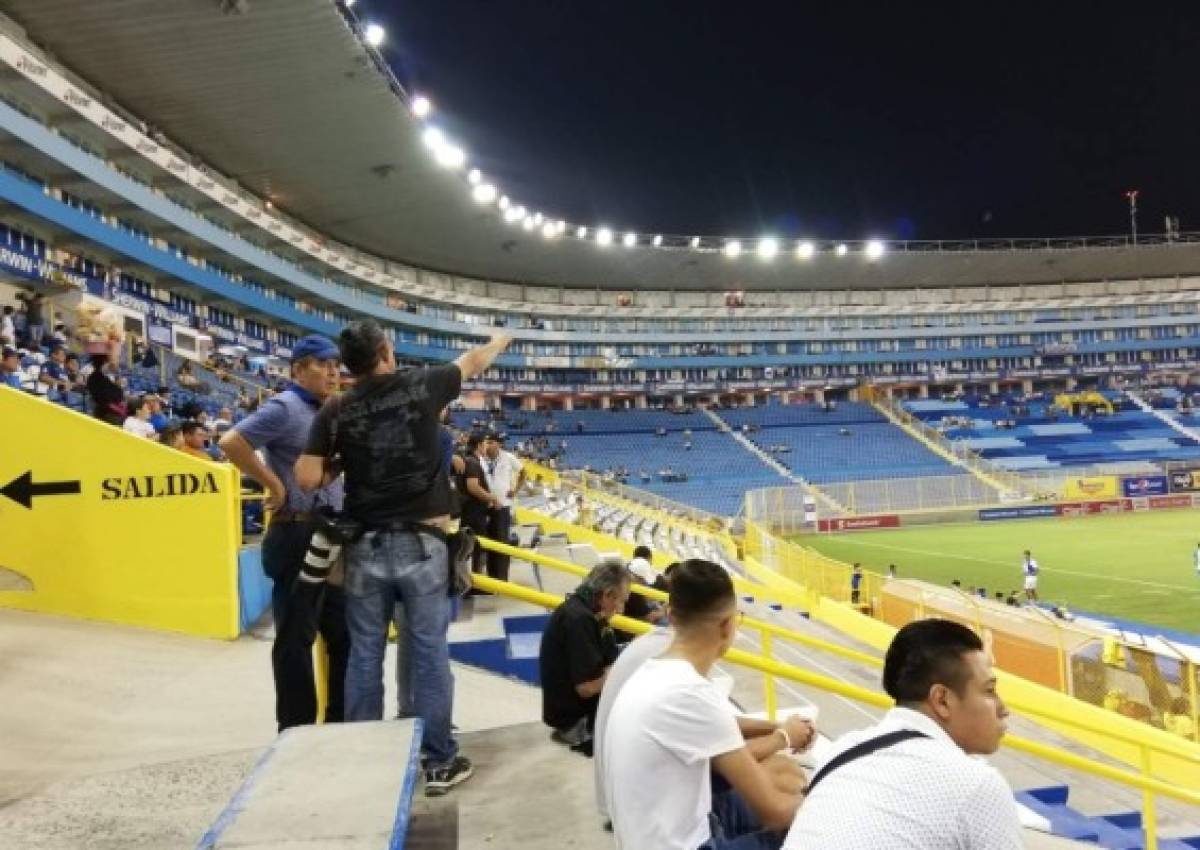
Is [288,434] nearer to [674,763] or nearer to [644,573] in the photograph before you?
[674,763]

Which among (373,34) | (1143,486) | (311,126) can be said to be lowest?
(1143,486)

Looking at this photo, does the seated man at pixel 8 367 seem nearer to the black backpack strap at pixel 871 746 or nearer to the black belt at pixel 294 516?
the black belt at pixel 294 516

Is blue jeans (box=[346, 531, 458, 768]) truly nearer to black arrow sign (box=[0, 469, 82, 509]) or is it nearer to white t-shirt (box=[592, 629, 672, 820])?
white t-shirt (box=[592, 629, 672, 820])

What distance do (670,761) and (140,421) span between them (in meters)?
6.89

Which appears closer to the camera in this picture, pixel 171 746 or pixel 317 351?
Answer: pixel 317 351

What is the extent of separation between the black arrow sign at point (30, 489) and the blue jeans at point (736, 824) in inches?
202

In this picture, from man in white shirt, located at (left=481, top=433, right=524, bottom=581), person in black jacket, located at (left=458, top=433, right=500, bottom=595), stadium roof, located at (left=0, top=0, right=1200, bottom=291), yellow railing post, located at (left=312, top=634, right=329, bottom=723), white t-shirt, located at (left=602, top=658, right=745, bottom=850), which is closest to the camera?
white t-shirt, located at (left=602, top=658, right=745, bottom=850)

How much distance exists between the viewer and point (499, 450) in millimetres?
8305

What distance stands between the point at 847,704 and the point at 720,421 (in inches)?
1846

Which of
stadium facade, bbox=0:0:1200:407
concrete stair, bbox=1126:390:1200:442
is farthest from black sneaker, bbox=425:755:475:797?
concrete stair, bbox=1126:390:1200:442

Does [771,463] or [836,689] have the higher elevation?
[836,689]

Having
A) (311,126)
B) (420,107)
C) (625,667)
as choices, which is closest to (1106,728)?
(625,667)

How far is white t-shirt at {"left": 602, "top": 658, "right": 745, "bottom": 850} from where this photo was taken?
2.37 meters

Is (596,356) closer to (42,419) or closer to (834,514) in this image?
(834,514)
